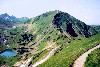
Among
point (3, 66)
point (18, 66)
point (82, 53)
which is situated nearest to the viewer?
point (82, 53)

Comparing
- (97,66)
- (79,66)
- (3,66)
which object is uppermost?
(3,66)

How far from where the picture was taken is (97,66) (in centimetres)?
3875

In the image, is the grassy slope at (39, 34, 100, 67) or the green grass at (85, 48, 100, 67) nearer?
the green grass at (85, 48, 100, 67)

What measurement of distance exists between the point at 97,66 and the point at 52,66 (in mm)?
16704

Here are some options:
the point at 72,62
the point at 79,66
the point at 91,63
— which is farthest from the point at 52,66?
the point at 91,63

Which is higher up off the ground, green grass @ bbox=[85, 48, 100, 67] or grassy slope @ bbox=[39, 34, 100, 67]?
Answer: grassy slope @ bbox=[39, 34, 100, 67]

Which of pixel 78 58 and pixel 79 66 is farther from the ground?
pixel 78 58

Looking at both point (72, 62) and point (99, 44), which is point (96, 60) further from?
point (99, 44)

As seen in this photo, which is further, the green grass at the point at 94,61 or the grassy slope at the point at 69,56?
the grassy slope at the point at 69,56

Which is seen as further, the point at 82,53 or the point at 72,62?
the point at 82,53

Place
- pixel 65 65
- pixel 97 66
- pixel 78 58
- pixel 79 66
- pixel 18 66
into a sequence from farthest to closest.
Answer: pixel 18 66, pixel 78 58, pixel 65 65, pixel 79 66, pixel 97 66

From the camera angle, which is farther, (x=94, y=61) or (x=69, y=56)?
(x=69, y=56)

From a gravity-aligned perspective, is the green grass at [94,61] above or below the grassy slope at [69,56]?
below

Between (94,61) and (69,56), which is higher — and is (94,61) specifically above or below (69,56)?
below
